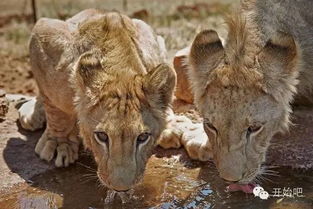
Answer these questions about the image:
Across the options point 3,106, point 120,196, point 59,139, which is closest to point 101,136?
point 120,196

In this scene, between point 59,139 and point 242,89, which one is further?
point 59,139

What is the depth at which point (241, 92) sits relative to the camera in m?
4.66

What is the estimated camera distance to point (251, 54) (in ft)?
16.0

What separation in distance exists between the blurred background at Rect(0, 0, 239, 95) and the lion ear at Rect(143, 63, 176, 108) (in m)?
3.30

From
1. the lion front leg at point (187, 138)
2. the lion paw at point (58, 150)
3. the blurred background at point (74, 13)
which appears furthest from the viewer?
the blurred background at point (74, 13)

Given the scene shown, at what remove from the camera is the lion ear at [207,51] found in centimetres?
495

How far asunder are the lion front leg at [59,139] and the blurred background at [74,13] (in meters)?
2.08

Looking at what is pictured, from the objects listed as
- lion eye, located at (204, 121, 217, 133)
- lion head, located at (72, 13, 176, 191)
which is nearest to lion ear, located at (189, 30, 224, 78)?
lion head, located at (72, 13, 176, 191)

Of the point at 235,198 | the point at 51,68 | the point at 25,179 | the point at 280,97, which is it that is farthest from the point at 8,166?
the point at 280,97

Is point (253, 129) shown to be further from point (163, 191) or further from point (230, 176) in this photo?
point (163, 191)

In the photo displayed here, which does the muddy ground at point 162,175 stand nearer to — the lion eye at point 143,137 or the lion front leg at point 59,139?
the lion front leg at point 59,139

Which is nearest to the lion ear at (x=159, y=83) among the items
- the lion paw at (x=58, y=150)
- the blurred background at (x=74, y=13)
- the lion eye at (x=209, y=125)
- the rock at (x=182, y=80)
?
the lion eye at (x=209, y=125)

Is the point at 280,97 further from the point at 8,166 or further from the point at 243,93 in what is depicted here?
the point at 8,166

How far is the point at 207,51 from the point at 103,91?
79 centimetres
